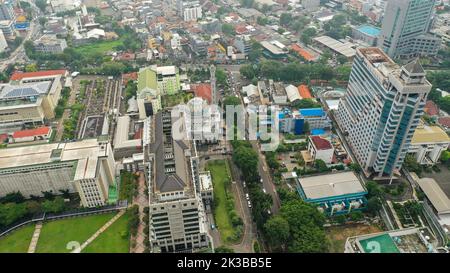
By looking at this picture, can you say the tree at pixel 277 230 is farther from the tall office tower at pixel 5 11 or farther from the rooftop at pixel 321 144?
the tall office tower at pixel 5 11

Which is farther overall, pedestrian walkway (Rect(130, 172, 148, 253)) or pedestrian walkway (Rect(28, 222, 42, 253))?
pedestrian walkway (Rect(130, 172, 148, 253))

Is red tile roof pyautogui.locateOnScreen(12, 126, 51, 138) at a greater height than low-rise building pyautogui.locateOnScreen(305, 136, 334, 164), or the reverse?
low-rise building pyautogui.locateOnScreen(305, 136, 334, 164)

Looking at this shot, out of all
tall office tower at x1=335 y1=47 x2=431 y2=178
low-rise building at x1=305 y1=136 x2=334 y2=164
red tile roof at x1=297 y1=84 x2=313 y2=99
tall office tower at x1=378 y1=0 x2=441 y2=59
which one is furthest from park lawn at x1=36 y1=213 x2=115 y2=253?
tall office tower at x1=378 y1=0 x2=441 y2=59

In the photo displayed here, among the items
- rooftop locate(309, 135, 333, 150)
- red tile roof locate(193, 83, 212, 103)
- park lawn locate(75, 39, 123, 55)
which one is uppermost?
rooftop locate(309, 135, 333, 150)

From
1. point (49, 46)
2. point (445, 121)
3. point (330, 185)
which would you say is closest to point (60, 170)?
point (330, 185)

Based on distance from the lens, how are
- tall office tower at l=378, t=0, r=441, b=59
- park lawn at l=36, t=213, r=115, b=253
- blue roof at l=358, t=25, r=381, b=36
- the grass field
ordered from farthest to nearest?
blue roof at l=358, t=25, r=381, b=36 → tall office tower at l=378, t=0, r=441, b=59 → park lawn at l=36, t=213, r=115, b=253 → the grass field

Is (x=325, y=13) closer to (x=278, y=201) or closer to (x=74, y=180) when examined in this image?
(x=278, y=201)

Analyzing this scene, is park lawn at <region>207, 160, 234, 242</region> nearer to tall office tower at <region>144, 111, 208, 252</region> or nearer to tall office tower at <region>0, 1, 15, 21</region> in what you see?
tall office tower at <region>144, 111, 208, 252</region>
